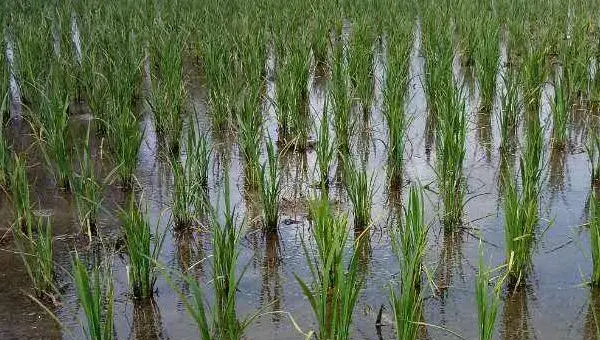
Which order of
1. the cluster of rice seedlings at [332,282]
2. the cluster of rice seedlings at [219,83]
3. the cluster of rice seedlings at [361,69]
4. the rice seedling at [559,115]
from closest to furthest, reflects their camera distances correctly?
the cluster of rice seedlings at [332,282] < the rice seedling at [559,115] < the cluster of rice seedlings at [219,83] < the cluster of rice seedlings at [361,69]

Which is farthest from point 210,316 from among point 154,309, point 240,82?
point 240,82

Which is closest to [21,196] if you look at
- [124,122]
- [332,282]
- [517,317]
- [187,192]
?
[187,192]

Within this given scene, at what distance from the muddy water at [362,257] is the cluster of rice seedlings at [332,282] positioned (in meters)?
0.14

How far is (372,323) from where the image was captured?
8.84 feet

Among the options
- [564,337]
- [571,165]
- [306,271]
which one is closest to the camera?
[564,337]

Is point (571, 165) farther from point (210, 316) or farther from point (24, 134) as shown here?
point (24, 134)

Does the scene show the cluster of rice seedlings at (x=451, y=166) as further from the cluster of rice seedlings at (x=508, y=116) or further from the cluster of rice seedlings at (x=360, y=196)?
the cluster of rice seedlings at (x=508, y=116)

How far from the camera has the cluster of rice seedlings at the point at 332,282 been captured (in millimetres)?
2264

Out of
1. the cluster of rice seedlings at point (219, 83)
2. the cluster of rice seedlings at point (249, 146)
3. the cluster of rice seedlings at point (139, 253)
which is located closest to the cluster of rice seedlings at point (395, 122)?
the cluster of rice seedlings at point (249, 146)

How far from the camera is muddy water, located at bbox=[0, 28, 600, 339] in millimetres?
2701

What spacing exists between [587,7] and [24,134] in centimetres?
636

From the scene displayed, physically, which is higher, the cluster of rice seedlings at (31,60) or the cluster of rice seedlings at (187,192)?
the cluster of rice seedlings at (31,60)

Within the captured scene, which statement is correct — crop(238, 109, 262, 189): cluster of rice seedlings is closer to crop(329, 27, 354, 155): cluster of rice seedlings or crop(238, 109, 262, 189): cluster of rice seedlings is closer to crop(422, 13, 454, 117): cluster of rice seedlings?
crop(329, 27, 354, 155): cluster of rice seedlings

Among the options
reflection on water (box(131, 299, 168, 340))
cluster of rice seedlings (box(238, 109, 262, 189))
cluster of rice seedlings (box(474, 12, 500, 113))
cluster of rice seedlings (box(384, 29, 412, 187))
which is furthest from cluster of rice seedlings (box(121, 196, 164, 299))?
cluster of rice seedlings (box(474, 12, 500, 113))
